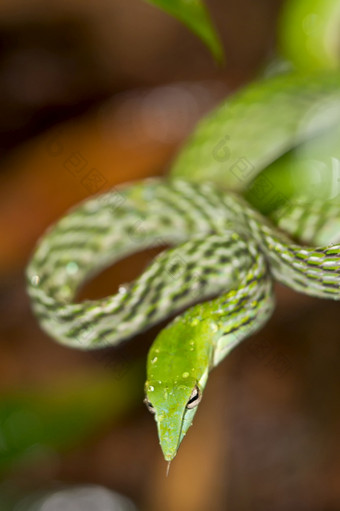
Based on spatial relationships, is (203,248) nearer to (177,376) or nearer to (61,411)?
(177,376)

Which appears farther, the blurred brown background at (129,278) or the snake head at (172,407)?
the blurred brown background at (129,278)

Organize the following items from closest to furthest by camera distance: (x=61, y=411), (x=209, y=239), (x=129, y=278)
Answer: (x=209, y=239) < (x=61, y=411) < (x=129, y=278)

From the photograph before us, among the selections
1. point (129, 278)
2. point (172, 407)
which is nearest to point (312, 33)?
point (129, 278)

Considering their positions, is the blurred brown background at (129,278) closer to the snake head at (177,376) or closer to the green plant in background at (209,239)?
the green plant in background at (209,239)

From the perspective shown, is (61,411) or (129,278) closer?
(61,411)

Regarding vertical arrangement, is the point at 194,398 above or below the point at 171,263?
below

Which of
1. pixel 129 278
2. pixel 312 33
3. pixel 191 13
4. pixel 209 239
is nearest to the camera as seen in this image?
pixel 191 13

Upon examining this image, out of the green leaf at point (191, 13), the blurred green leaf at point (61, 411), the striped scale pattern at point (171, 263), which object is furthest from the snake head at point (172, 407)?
the blurred green leaf at point (61, 411)

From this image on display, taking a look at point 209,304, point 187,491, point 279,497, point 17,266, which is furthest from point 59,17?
point 279,497
